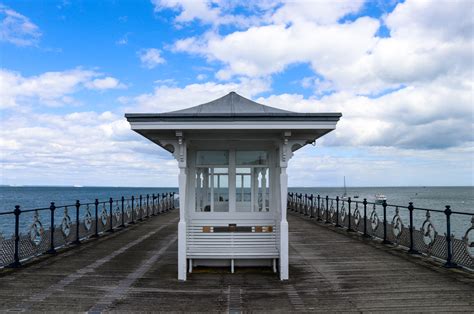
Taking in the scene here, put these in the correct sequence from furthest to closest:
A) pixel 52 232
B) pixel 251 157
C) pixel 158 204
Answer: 1. pixel 158 204
2. pixel 52 232
3. pixel 251 157

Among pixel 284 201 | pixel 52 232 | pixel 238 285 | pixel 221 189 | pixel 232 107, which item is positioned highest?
pixel 232 107

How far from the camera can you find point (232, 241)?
8.27 metres

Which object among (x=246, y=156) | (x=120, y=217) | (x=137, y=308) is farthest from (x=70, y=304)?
(x=120, y=217)

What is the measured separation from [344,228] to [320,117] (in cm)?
936

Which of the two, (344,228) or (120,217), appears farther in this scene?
(120,217)

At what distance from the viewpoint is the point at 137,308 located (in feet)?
19.4

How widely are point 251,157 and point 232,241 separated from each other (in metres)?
1.78

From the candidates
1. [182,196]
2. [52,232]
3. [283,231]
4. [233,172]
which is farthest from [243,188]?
[52,232]

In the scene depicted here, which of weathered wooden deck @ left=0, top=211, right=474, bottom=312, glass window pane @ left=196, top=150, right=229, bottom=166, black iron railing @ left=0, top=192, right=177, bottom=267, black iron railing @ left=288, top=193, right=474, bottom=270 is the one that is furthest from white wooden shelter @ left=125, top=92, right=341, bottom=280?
black iron railing @ left=288, top=193, right=474, bottom=270

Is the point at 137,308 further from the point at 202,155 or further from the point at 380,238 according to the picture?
the point at 380,238

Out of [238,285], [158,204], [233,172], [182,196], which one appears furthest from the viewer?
[158,204]

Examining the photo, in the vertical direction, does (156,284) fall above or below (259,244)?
below

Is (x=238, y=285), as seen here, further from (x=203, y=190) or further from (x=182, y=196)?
(x=203, y=190)

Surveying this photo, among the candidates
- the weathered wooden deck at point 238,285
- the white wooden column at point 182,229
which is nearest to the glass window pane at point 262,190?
the weathered wooden deck at point 238,285
